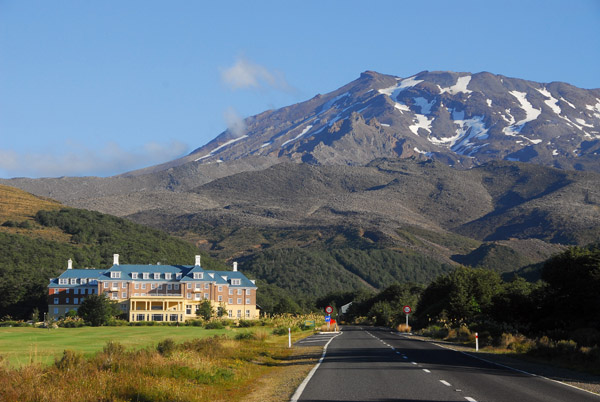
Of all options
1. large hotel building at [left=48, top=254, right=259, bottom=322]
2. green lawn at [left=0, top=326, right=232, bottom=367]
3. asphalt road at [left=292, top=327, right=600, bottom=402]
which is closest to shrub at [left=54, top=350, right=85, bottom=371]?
green lawn at [left=0, top=326, right=232, bottom=367]

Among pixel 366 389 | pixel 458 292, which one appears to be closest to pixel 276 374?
pixel 366 389

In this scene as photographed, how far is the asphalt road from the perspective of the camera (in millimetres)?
17875

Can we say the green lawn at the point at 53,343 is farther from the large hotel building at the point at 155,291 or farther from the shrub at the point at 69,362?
the large hotel building at the point at 155,291

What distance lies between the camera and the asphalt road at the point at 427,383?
1788cm

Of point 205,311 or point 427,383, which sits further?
point 205,311

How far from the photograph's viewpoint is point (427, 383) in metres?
20.8

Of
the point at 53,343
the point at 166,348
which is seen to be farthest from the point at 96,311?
the point at 166,348

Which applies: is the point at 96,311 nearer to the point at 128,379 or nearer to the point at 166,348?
the point at 166,348

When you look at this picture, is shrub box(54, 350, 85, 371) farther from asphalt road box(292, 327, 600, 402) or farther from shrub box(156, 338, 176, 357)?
asphalt road box(292, 327, 600, 402)

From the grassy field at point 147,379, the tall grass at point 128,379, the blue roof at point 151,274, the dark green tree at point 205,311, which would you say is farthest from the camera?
the blue roof at point 151,274

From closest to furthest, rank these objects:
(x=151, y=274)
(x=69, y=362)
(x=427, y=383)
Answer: (x=427, y=383), (x=69, y=362), (x=151, y=274)

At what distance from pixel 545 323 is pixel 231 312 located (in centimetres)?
8360

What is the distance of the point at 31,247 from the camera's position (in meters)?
136

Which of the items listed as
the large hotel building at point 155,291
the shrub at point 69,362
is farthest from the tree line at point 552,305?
the large hotel building at point 155,291
